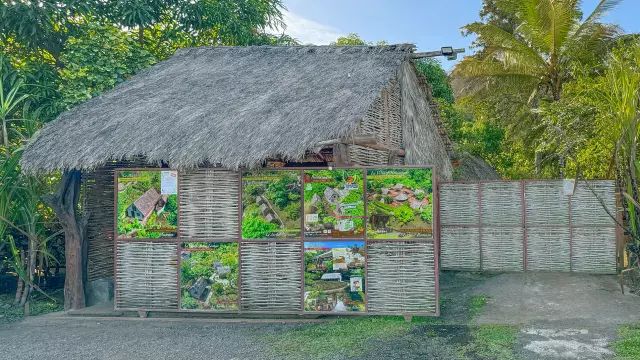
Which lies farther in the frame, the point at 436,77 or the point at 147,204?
the point at 436,77

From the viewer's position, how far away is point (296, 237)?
6.19m

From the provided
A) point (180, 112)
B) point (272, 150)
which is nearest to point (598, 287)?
point (272, 150)

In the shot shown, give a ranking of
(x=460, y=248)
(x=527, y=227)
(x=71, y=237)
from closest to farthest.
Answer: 1. (x=71, y=237)
2. (x=527, y=227)
3. (x=460, y=248)

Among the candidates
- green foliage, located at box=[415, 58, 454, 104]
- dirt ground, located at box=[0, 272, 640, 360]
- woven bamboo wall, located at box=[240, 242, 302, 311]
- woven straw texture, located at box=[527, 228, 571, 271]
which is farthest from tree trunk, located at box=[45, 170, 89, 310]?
green foliage, located at box=[415, 58, 454, 104]

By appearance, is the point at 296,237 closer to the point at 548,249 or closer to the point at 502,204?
the point at 502,204

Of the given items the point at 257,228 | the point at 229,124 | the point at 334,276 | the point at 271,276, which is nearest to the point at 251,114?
the point at 229,124

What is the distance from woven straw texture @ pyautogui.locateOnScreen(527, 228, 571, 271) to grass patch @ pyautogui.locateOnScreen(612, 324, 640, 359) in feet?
8.33

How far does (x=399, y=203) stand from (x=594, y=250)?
405 centimetres

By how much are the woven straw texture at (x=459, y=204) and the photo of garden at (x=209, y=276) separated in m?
4.07

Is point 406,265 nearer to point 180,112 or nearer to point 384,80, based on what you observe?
point 384,80

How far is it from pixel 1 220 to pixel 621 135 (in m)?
8.68

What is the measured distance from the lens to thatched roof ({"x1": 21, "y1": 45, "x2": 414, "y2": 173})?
6141mm

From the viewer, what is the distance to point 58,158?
6680mm

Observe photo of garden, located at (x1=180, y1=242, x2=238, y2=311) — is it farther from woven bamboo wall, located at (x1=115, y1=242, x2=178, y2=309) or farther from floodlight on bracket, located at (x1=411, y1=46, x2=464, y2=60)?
floodlight on bracket, located at (x1=411, y1=46, x2=464, y2=60)
